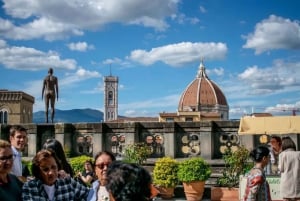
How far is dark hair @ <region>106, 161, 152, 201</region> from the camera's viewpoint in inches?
119

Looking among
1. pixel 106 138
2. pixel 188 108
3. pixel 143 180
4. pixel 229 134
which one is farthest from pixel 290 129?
pixel 188 108

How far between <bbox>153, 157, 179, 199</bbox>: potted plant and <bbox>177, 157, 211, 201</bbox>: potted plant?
18 cm

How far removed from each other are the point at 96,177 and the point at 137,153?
29.0 ft

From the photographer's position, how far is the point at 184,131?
14938mm

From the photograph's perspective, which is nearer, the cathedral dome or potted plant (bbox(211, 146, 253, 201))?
potted plant (bbox(211, 146, 253, 201))

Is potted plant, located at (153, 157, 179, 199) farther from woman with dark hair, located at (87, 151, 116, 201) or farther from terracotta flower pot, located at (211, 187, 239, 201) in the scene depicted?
woman with dark hair, located at (87, 151, 116, 201)

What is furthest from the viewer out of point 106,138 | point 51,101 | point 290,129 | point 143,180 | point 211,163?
point 51,101

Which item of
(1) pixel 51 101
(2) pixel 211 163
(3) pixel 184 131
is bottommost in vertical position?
(2) pixel 211 163

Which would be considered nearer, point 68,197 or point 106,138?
point 68,197

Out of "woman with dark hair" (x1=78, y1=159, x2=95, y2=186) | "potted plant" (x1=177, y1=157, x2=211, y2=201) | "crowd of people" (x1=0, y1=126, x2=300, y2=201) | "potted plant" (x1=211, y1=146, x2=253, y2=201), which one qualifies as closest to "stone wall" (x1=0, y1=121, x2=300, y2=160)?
"potted plant" (x1=211, y1=146, x2=253, y2=201)

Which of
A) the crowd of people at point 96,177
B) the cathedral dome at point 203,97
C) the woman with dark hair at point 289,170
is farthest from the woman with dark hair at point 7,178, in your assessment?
the cathedral dome at point 203,97

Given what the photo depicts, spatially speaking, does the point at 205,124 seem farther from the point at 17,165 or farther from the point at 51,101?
the point at 17,165

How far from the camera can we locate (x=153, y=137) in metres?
15.3

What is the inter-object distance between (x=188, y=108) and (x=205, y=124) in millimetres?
147786
